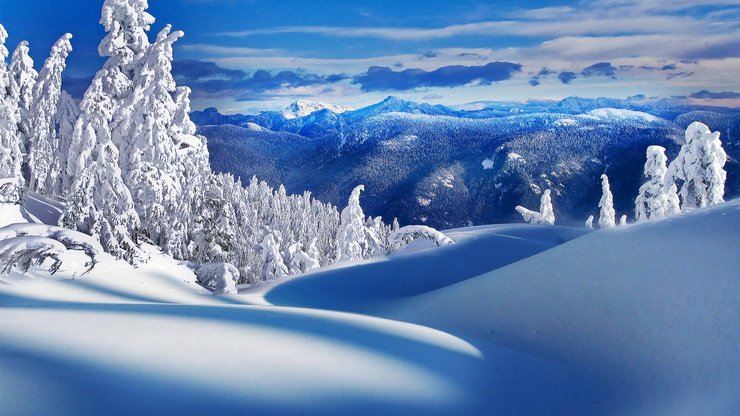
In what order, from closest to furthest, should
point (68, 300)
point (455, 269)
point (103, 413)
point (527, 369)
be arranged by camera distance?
point (103, 413), point (527, 369), point (68, 300), point (455, 269)

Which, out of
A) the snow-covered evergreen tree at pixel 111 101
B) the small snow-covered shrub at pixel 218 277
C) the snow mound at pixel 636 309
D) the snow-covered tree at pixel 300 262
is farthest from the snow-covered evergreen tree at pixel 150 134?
the snow-covered tree at pixel 300 262

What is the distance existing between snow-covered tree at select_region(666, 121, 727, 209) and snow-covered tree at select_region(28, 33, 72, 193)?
3123 cm

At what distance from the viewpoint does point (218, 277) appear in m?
15.6

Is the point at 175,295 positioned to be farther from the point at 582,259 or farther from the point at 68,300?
the point at 582,259

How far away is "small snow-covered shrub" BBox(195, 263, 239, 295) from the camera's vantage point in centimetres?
1518

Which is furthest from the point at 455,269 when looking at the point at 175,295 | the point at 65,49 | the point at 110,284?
the point at 65,49

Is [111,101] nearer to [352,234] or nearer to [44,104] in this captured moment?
[44,104]

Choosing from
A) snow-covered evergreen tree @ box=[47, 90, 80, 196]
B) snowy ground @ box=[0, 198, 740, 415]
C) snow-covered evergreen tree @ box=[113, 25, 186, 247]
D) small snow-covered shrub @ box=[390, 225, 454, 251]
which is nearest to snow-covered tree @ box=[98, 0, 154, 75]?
snow-covered evergreen tree @ box=[113, 25, 186, 247]

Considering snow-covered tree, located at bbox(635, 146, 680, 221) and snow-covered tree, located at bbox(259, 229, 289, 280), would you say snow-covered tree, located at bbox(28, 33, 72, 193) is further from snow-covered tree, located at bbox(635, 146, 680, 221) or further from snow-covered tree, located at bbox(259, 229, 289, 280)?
snow-covered tree, located at bbox(635, 146, 680, 221)

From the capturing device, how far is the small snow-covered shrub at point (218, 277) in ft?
49.8

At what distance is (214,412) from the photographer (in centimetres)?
484

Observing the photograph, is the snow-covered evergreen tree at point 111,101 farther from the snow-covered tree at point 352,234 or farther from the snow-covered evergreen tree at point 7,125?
the snow-covered tree at point 352,234

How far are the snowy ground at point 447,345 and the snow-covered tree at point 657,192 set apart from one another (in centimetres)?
2228

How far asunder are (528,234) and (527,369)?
60.8 feet
